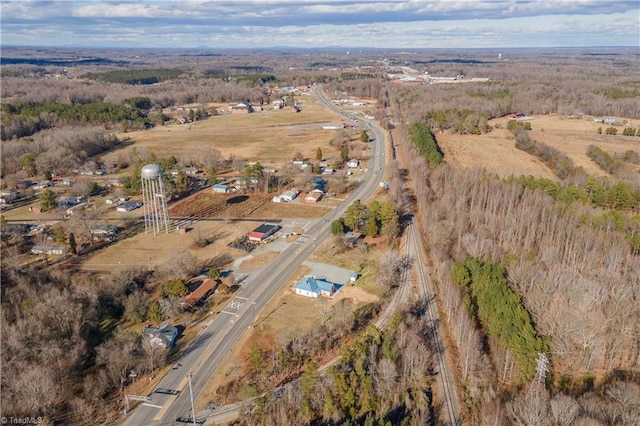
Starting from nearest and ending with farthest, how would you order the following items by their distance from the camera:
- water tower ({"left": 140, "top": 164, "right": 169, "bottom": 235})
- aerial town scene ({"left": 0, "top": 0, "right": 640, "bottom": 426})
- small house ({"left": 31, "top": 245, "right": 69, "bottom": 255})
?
aerial town scene ({"left": 0, "top": 0, "right": 640, "bottom": 426}), small house ({"left": 31, "top": 245, "right": 69, "bottom": 255}), water tower ({"left": 140, "top": 164, "right": 169, "bottom": 235})

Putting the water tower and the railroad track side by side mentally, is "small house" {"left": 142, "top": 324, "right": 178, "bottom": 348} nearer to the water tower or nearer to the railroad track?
the railroad track

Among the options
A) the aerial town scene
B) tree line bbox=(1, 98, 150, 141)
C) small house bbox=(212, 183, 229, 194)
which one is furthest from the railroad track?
tree line bbox=(1, 98, 150, 141)

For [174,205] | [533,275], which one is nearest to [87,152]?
[174,205]

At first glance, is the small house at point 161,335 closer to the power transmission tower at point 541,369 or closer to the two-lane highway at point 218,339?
the two-lane highway at point 218,339

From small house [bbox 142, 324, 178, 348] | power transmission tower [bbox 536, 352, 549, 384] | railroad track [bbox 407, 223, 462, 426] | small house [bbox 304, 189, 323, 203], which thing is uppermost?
small house [bbox 304, 189, 323, 203]

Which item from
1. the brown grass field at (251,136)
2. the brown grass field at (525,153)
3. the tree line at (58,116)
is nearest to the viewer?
the brown grass field at (525,153)

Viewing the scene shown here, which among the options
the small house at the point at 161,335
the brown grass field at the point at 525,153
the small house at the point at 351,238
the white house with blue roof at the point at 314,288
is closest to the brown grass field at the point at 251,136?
the brown grass field at the point at 525,153
